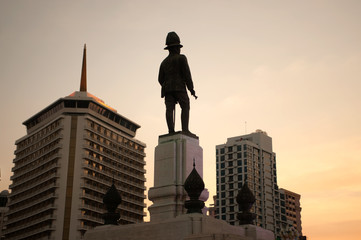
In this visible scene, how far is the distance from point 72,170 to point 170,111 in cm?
8360

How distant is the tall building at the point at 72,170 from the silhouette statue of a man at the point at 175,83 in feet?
261

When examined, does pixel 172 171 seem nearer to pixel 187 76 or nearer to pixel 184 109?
pixel 184 109

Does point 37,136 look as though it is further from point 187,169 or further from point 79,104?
point 187,169

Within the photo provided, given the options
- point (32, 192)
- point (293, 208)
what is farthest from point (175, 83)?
point (293, 208)

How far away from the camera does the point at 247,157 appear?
128m

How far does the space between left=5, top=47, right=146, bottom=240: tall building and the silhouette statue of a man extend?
79.6 m

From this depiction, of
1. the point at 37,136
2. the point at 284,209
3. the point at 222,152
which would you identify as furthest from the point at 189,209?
the point at 284,209

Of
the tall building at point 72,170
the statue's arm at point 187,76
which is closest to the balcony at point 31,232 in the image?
the tall building at point 72,170

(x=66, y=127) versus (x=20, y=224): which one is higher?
(x=66, y=127)

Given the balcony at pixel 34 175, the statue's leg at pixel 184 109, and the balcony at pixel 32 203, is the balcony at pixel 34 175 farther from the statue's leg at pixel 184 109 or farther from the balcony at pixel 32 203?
the statue's leg at pixel 184 109

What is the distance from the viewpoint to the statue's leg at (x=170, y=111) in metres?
25.4

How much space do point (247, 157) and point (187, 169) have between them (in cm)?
10598

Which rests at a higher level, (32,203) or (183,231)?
(32,203)

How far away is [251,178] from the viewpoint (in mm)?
129750
